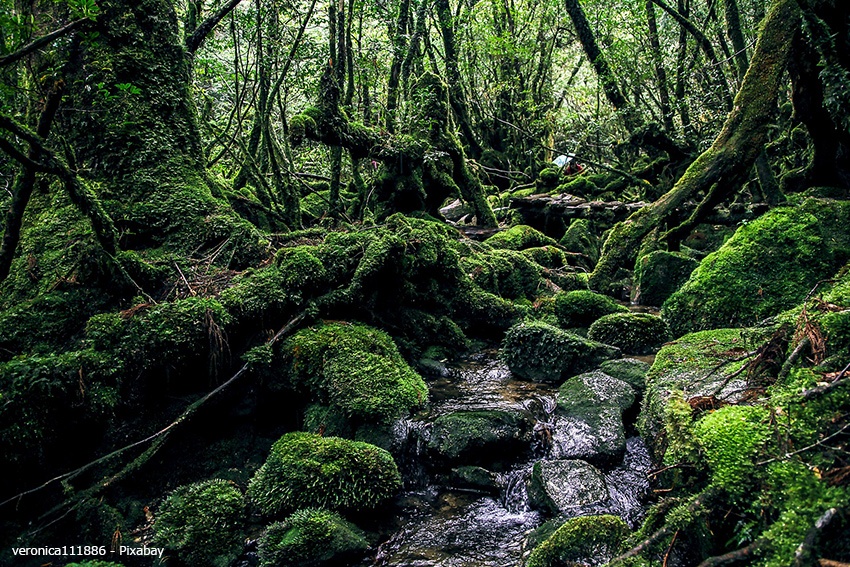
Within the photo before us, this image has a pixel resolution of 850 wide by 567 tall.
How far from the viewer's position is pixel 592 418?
191 inches

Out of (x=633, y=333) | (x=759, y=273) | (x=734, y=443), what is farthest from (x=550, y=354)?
(x=734, y=443)

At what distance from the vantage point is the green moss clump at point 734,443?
7.70 feet

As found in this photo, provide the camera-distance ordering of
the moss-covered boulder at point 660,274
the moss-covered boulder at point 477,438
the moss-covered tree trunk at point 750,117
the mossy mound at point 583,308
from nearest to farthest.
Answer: the moss-covered boulder at point 477,438
the moss-covered tree trunk at point 750,117
the mossy mound at point 583,308
the moss-covered boulder at point 660,274

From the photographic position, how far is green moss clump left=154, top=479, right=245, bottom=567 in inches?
142

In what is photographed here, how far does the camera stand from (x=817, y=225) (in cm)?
551

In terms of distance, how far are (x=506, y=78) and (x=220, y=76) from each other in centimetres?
1195

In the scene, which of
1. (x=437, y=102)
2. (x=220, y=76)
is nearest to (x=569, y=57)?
(x=437, y=102)

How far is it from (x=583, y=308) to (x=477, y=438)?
4.45 metres

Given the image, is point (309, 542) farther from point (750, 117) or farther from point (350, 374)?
point (750, 117)

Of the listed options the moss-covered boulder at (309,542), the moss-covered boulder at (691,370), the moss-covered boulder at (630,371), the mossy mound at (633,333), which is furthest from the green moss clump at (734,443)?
the mossy mound at (633,333)

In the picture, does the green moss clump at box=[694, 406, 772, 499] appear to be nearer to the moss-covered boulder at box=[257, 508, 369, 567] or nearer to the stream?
the stream

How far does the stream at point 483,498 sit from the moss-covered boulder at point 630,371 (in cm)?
81

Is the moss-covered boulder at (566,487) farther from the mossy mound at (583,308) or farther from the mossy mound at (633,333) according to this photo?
the mossy mound at (583,308)

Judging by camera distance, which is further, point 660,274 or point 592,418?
point 660,274
